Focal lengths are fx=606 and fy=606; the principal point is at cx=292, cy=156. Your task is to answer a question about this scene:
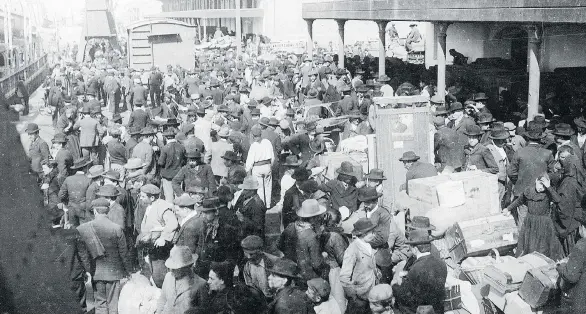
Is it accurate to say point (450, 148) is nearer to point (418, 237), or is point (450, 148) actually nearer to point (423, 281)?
point (418, 237)

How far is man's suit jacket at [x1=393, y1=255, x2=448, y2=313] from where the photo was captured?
541 centimetres

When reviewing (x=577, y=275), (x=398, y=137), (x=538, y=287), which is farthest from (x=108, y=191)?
(x=577, y=275)

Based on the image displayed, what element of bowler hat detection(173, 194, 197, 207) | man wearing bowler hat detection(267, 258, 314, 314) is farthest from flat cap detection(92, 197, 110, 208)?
man wearing bowler hat detection(267, 258, 314, 314)

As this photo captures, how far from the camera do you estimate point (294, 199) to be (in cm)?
782

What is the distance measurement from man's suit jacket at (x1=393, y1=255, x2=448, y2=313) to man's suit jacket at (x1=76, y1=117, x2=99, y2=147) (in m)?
8.36

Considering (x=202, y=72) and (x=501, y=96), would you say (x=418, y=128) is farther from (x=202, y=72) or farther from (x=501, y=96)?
(x=202, y=72)

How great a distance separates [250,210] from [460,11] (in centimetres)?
680

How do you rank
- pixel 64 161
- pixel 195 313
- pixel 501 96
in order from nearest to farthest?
pixel 195 313 → pixel 64 161 → pixel 501 96

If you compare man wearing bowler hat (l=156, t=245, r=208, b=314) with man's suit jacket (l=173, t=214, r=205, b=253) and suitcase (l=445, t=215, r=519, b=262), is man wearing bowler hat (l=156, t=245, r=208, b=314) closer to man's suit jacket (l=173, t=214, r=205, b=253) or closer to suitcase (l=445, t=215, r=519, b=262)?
man's suit jacket (l=173, t=214, r=205, b=253)

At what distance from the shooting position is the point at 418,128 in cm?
987

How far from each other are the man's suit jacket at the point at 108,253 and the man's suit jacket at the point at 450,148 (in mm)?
5633

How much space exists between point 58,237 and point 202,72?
17498 mm

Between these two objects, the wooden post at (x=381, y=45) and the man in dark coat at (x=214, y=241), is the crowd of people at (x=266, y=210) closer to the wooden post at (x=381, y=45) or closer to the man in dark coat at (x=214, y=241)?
the man in dark coat at (x=214, y=241)

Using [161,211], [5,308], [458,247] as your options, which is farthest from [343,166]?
[5,308]
